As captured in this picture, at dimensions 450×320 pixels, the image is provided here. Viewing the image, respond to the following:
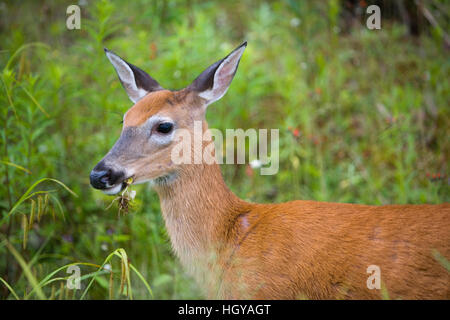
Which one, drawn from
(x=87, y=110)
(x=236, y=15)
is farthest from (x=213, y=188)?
(x=236, y=15)

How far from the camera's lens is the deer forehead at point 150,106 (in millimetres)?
3041

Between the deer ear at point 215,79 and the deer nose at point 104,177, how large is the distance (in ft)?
2.77

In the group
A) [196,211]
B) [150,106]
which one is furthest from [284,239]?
[150,106]

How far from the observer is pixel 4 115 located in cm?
350

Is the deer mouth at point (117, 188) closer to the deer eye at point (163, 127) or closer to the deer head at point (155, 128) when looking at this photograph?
the deer head at point (155, 128)

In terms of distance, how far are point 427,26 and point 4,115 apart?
17.9ft

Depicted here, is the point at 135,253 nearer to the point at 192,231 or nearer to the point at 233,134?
the point at 192,231

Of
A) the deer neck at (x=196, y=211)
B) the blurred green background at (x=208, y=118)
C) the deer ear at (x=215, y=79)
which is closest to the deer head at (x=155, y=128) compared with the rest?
the deer ear at (x=215, y=79)

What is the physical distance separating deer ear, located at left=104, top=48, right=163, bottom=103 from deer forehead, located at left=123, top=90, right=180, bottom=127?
272 mm

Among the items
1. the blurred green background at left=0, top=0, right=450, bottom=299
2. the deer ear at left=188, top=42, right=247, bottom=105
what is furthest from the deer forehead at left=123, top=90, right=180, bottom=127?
the blurred green background at left=0, top=0, right=450, bottom=299

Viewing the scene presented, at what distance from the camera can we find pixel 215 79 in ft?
10.4

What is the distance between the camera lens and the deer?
8.34ft

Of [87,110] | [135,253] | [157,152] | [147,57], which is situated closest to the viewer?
[157,152]

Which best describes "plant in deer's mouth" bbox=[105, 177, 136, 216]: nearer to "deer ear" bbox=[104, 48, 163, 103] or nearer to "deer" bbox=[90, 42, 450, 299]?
"deer" bbox=[90, 42, 450, 299]
